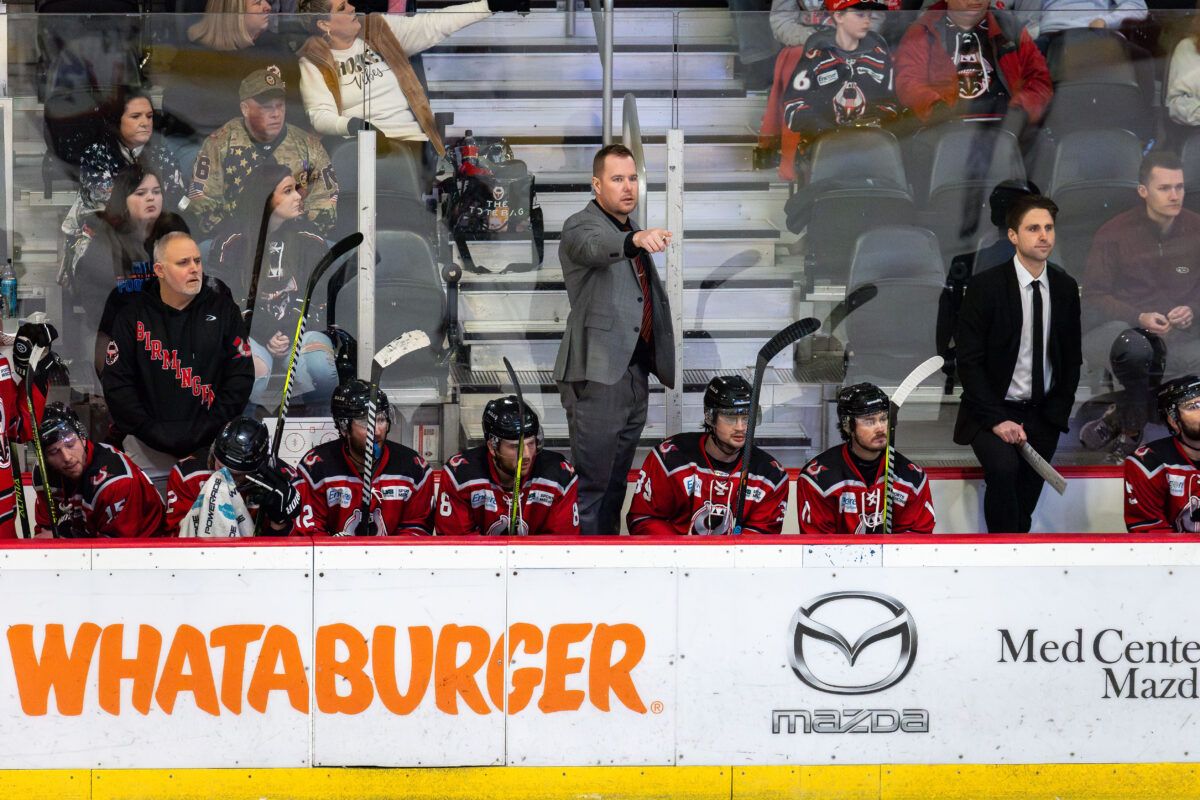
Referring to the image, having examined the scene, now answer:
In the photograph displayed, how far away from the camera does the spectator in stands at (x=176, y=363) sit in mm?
4781

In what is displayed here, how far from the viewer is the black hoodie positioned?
15.7 ft

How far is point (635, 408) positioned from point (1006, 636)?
1370 mm

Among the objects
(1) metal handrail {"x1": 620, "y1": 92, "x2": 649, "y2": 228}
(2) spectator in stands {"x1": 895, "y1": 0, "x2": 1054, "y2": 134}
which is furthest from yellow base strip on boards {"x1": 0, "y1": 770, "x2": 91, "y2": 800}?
(2) spectator in stands {"x1": 895, "y1": 0, "x2": 1054, "y2": 134}

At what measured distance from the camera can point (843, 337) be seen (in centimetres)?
513

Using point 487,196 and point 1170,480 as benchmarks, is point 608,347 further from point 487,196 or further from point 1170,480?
point 1170,480

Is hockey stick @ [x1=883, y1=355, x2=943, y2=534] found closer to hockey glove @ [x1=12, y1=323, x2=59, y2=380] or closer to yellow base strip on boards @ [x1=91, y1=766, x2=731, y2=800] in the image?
yellow base strip on boards @ [x1=91, y1=766, x2=731, y2=800]

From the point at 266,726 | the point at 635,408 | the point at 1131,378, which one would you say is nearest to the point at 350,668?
the point at 266,726

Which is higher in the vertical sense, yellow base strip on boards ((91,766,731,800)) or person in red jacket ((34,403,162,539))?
person in red jacket ((34,403,162,539))

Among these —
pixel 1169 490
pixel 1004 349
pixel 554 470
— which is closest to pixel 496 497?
pixel 554 470

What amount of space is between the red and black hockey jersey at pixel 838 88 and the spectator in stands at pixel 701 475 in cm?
100

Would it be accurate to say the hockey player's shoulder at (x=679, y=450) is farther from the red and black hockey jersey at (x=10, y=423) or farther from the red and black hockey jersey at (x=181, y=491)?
the red and black hockey jersey at (x=10, y=423)

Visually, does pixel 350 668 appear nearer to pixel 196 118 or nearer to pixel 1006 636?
pixel 1006 636

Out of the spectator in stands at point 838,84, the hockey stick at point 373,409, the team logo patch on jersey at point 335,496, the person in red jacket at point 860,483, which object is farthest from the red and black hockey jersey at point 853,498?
the team logo patch on jersey at point 335,496

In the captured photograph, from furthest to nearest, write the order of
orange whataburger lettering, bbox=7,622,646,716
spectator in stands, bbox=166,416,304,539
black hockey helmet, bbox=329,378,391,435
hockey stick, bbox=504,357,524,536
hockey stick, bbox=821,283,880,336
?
hockey stick, bbox=821,283,880,336, black hockey helmet, bbox=329,378,391,435, hockey stick, bbox=504,357,524,536, spectator in stands, bbox=166,416,304,539, orange whataburger lettering, bbox=7,622,646,716
